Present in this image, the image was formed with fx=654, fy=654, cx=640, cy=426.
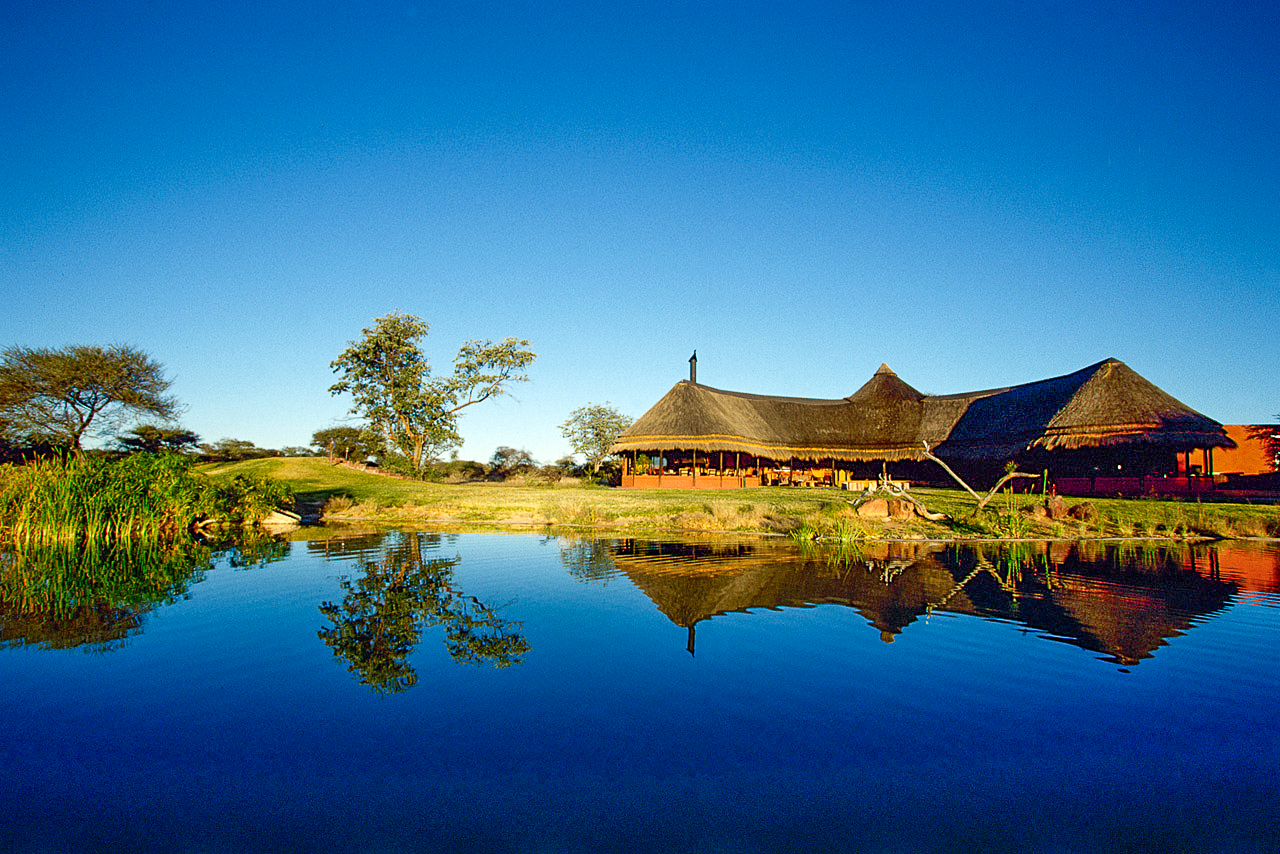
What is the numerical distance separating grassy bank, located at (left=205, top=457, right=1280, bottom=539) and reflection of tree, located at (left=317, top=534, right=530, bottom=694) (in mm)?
8753

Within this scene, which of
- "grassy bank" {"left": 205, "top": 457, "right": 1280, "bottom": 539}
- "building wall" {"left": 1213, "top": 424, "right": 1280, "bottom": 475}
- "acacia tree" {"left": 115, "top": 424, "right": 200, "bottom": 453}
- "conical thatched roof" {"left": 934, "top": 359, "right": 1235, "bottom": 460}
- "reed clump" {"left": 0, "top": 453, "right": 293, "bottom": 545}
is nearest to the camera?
"reed clump" {"left": 0, "top": 453, "right": 293, "bottom": 545}

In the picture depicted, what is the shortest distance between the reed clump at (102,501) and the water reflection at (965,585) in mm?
10835

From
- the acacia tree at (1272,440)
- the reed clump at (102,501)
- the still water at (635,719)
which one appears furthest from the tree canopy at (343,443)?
the acacia tree at (1272,440)

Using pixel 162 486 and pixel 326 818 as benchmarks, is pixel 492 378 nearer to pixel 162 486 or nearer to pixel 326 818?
pixel 162 486

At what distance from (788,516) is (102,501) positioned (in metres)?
15.6

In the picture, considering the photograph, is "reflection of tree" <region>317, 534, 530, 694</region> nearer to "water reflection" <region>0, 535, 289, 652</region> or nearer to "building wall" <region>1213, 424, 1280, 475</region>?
"water reflection" <region>0, 535, 289, 652</region>

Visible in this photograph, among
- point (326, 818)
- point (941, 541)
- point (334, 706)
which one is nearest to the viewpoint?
point (326, 818)

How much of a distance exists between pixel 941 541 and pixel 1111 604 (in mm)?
7155

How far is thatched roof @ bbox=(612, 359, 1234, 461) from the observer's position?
2666cm

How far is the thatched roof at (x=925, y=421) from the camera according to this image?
87.5ft

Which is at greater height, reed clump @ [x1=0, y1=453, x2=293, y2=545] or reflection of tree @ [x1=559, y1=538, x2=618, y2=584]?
reed clump @ [x1=0, y1=453, x2=293, y2=545]

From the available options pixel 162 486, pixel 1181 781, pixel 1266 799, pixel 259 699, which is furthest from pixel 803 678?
pixel 162 486

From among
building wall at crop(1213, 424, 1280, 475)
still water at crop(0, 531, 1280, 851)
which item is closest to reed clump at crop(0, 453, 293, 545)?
still water at crop(0, 531, 1280, 851)

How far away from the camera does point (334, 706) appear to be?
4551 mm
